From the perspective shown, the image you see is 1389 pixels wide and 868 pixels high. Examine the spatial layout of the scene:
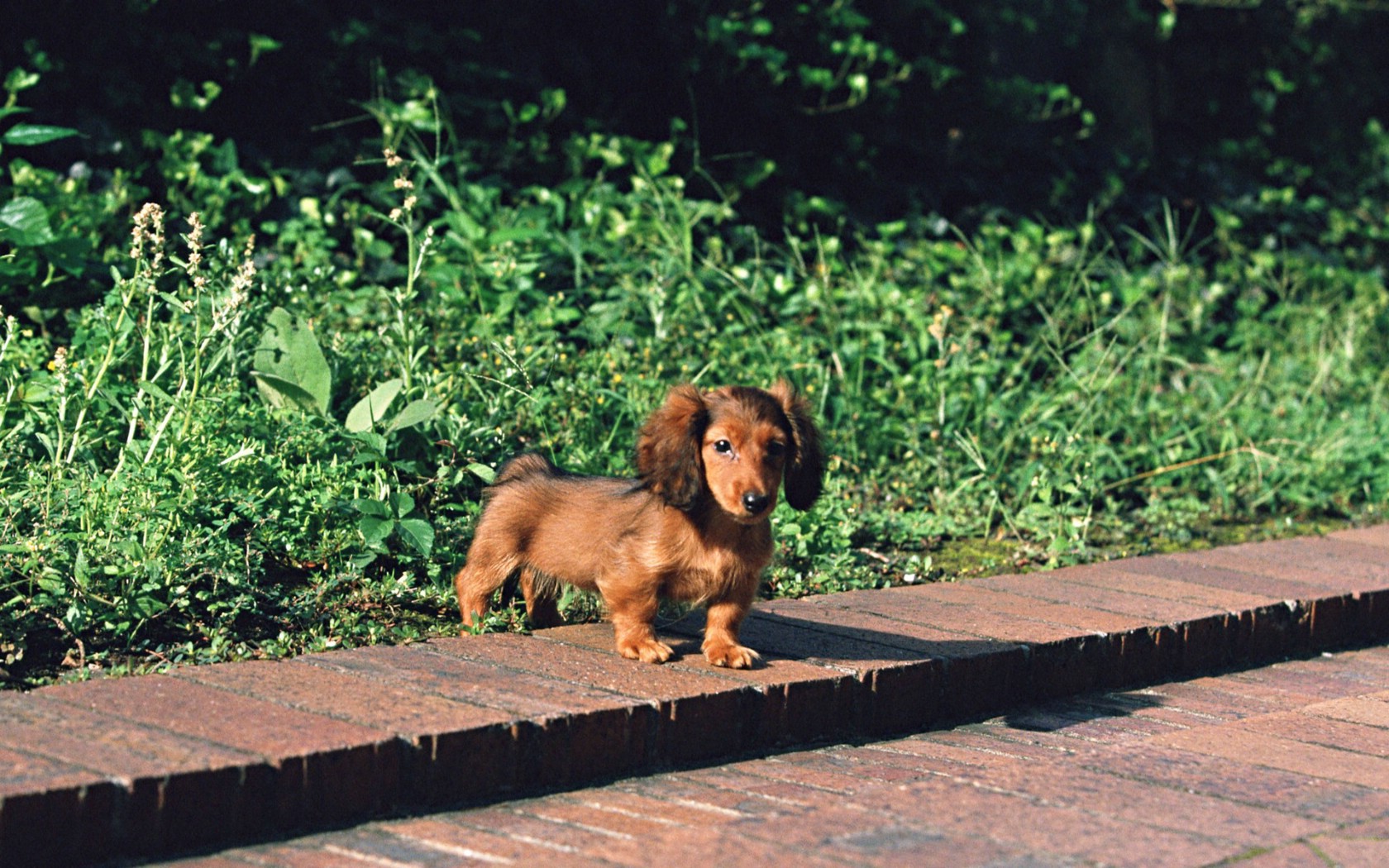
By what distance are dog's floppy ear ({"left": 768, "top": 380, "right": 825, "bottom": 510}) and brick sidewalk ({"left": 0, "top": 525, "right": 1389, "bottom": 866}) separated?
0.40 meters

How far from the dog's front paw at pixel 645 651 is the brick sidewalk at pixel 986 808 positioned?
0.34 m

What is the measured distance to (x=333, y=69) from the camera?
729 centimetres

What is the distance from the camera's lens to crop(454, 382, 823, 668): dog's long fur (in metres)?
3.89

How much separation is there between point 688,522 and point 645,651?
0.32 metres

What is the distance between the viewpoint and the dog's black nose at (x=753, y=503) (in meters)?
3.74

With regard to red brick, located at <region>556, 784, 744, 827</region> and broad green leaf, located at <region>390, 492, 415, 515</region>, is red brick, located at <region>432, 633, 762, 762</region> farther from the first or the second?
broad green leaf, located at <region>390, 492, 415, 515</region>

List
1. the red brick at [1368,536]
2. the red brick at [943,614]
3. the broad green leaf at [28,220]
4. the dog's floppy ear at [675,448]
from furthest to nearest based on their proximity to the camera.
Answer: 1. the red brick at [1368,536]
2. the broad green leaf at [28,220]
3. the red brick at [943,614]
4. the dog's floppy ear at [675,448]

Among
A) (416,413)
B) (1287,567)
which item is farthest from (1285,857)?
(1287,567)

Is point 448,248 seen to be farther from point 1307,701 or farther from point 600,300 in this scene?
point 1307,701

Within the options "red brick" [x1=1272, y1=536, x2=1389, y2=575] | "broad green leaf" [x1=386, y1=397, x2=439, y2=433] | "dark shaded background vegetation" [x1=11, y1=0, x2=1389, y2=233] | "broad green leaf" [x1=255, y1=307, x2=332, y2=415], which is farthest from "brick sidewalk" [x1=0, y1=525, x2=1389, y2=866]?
"dark shaded background vegetation" [x1=11, y1=0, x2=1389, y2=233]

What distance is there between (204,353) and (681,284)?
7.39ft

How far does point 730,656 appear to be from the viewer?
12.9ft

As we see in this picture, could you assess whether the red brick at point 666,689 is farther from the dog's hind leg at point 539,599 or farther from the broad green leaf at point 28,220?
the broad green leaf at point 28,220

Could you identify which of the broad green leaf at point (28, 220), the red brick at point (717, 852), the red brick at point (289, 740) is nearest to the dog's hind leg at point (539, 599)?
the red brick at point (289, 740)
